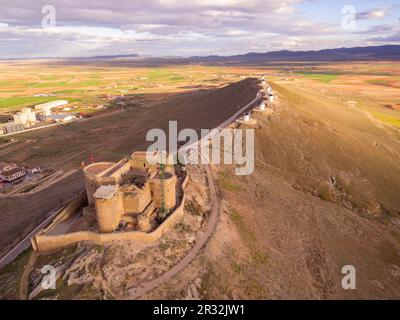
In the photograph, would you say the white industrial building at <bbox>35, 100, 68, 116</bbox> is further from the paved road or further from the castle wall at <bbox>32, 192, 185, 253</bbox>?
the castle wall at <bbox>32, 192, 185, 253</bbox>

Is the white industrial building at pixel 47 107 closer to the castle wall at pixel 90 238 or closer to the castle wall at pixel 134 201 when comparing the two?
the castle wall at pixel 90 238

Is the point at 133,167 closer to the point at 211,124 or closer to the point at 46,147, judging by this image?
the point at 211,124

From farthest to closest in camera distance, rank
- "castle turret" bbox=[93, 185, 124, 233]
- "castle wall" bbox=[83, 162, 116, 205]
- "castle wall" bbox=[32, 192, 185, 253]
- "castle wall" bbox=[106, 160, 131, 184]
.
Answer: "castle wall" bbox=[106, 160, 131, 184] → "castle wall" bbox=[83, 162, 116, 205] → "castle wall" bbox=[32, 192, 185, 253] → "castle turret" bbox=[93, 185, 124, 233]

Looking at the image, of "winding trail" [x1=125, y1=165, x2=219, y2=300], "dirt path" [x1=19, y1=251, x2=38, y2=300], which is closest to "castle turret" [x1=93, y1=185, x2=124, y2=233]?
"winding trail" [x1=125, y1=165, x2=219, y2=300]

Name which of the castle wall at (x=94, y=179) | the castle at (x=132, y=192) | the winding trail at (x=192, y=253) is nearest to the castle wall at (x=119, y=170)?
the castle at (x=132, y=192)

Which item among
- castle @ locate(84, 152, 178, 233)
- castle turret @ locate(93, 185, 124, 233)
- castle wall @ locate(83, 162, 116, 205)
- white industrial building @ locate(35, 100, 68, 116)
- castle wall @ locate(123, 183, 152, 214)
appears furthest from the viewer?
white industrial building @ locate(35, 100, 68, 116)

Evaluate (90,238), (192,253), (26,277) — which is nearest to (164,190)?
(192,253)

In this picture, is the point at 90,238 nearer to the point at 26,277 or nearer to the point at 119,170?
the point at 26,277

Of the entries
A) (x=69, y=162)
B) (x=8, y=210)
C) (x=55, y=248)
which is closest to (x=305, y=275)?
(x=55, y=248)
